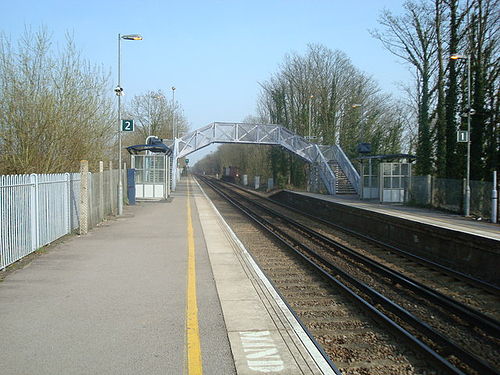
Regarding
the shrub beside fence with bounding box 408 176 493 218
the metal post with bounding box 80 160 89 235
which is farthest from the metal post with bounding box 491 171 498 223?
Answer: the metal post with bounding box 80 160 89 235

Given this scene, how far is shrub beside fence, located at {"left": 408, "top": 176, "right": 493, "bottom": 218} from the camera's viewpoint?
63.2 ft

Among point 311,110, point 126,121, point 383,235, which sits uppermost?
point 311,110

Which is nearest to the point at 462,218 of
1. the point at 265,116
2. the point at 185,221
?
the point at 185,221

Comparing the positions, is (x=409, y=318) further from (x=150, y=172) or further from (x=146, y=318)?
(x=150, y=172)

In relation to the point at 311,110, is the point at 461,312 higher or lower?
lower

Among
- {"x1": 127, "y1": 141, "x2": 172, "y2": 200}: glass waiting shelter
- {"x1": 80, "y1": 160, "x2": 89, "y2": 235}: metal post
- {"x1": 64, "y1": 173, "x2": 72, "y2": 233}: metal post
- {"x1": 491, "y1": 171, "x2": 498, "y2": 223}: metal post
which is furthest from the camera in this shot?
{"x1": 127, "y1": 141, "x2": 172, "y2": 200}: glass waiting shelter

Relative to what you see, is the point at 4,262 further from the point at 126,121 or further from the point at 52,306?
the point at 126,121

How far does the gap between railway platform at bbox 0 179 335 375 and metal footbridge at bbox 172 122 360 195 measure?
2909cm

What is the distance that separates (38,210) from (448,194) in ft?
60.7

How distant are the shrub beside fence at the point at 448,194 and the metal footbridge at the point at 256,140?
13.8m

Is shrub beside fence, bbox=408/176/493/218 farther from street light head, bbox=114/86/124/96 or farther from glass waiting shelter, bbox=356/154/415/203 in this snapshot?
street light head, bbox=114/86/124/96

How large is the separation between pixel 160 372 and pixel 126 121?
16143mm

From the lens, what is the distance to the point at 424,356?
5.65m

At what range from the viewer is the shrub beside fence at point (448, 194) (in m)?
19.3
